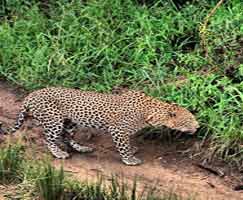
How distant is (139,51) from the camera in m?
8.62

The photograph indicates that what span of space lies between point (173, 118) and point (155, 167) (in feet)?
1.68

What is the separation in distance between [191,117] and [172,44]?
193cm

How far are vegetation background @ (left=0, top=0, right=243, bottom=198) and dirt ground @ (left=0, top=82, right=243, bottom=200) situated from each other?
369 mm

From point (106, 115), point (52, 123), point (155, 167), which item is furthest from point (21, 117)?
point (155, 167)

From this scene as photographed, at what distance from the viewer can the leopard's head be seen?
7234 mm

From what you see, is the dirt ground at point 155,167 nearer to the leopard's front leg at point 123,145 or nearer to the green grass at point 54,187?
the leopard's front leg at point 123,145

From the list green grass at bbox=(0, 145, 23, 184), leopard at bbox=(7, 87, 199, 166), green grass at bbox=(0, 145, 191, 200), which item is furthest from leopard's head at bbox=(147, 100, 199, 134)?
green grass at bbox=(0, 145, 23, 184)

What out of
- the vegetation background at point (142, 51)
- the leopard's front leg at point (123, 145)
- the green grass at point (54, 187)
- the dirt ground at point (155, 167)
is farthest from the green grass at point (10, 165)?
the vegetation background at point (142, 51)

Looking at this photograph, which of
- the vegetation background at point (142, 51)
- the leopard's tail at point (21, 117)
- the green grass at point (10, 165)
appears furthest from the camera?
the vegetation background at point (142, 51)

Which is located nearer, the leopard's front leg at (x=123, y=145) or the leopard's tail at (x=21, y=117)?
the leopard's front leg at (x=123, y=145)

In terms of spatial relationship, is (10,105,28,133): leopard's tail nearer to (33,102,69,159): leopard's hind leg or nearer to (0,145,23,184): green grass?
(33,102,69,159): leopard's hind leg

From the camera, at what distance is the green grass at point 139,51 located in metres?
7.80

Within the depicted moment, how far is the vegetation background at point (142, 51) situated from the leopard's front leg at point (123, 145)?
2.43ft

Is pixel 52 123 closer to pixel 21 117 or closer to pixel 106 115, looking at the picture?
pixel 21 117
